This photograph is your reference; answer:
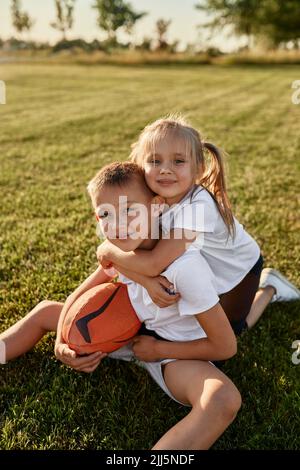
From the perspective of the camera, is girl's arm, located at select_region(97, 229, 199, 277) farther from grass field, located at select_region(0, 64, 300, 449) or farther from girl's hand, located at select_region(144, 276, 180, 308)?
grass field, located at select_region(0, 64, 300, 449)

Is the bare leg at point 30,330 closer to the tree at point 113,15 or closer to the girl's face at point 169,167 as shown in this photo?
the girl's face at point 169,167

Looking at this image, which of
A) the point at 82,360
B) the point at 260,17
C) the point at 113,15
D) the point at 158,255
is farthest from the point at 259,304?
the point at 113,15

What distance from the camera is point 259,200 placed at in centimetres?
418

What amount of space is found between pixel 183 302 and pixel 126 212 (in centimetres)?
39

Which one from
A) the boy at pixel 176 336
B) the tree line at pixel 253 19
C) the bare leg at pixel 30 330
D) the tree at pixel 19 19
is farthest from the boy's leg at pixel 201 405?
the tree at pixel 19 19

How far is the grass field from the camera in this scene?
1.77 metres

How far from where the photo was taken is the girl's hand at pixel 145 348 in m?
1.93

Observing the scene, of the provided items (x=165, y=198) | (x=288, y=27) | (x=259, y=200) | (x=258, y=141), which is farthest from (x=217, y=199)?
(x=288, y=27)

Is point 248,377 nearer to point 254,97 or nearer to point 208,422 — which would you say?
point 208,422

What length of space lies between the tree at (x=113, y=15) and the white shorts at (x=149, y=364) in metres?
47.0

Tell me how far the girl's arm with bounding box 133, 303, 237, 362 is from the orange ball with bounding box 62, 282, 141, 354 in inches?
3.3

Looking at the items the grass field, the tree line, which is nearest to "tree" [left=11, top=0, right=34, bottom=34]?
the tree line

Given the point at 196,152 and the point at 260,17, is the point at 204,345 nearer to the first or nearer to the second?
the point at 196,152

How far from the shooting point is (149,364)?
1.97m
